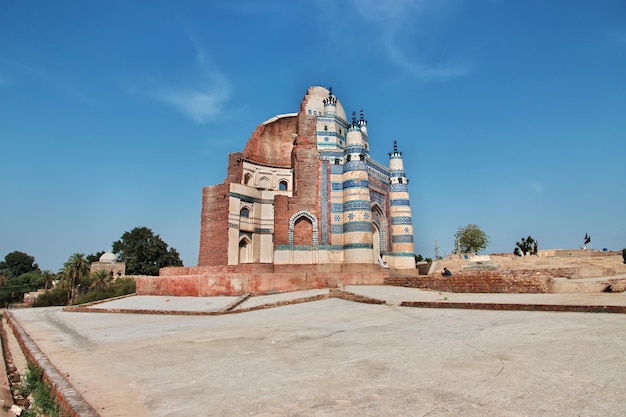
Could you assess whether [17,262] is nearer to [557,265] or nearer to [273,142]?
[273,142]

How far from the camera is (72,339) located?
336 inches

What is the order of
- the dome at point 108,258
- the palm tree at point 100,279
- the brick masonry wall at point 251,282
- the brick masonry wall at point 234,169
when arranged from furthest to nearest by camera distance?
the dome at point 108,258, the palm tree at point 100,279, the brick masonry wall at point 234,169, the brick masonry wall at point 251,282

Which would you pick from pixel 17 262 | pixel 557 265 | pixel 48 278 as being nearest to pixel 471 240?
pixel 557 265

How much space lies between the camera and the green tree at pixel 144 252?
49625 millimetres

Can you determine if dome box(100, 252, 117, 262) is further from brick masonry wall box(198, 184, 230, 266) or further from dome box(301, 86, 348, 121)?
dome box(301, 86, 348, 121)

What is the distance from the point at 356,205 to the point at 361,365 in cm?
1682

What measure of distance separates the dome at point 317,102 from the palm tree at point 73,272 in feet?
87.3

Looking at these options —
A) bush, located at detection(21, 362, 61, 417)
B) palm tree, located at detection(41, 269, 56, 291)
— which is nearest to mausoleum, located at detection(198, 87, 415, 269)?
bush, located at detection(21, 362, 61, 417)

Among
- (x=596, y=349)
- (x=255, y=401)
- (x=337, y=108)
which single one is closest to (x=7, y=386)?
(x=255, y=401)

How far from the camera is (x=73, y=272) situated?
3903cm

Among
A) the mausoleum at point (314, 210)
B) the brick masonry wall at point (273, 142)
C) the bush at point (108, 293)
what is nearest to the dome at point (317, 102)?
the mausoleum at point (314, 210)

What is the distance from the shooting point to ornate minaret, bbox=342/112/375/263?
68.9 feet

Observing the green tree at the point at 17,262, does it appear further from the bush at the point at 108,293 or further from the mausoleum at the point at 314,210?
the mausoleum at the point at 314,210

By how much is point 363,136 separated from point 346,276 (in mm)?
10437
